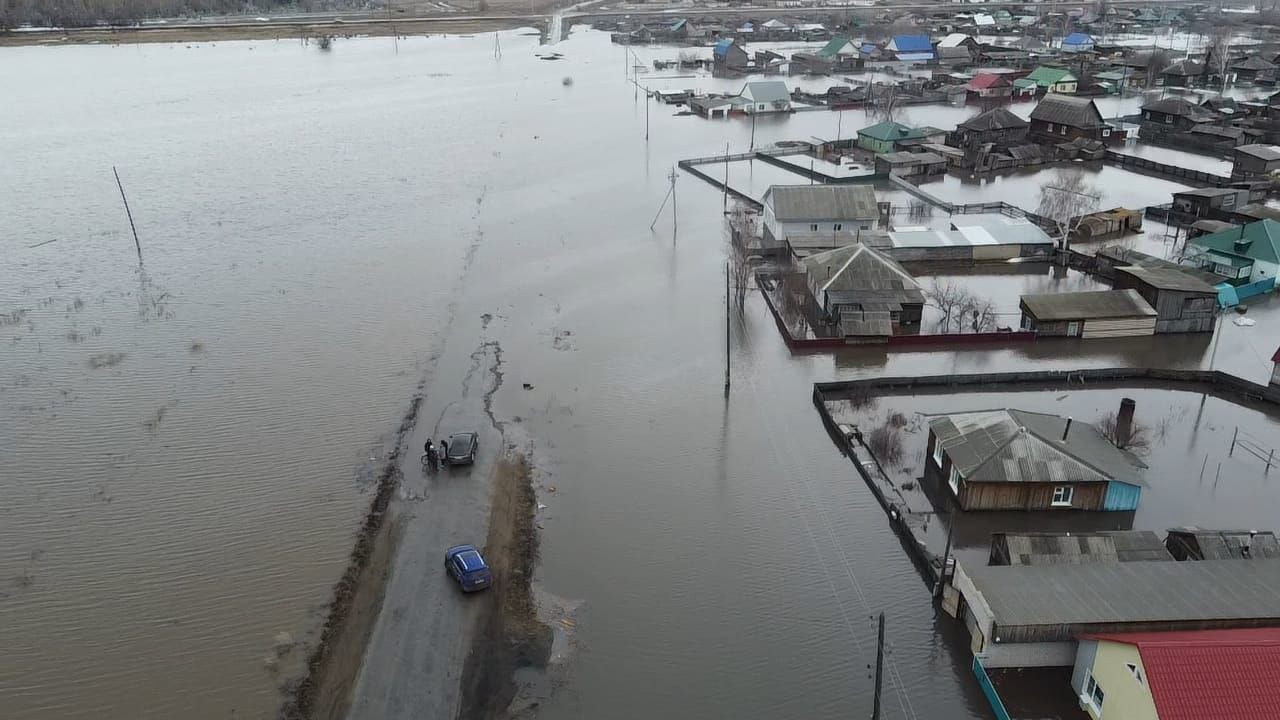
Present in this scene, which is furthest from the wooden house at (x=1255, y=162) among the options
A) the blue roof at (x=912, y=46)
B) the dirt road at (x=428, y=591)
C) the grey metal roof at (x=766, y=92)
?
the blue roof at (x=912, y=46)

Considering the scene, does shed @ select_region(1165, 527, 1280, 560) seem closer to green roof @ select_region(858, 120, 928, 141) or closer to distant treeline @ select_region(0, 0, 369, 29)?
green roof @ select_region(858, 120, 928, 141)

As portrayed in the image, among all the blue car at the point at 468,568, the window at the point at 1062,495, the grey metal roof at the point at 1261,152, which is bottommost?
the blue car at the point at 468,568

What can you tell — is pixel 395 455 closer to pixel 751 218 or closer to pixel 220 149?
pixel 751 218

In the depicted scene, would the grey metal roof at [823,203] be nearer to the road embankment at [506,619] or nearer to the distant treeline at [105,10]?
the road embankment at [506,619]

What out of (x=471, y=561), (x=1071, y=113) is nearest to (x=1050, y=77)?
(x=1071, y=113)

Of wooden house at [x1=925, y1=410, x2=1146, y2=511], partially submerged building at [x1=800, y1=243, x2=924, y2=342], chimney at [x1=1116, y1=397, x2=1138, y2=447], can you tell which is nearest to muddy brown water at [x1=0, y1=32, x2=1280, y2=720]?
partially submerged building at [x1=800, y1=243, x2=924, y2=342]

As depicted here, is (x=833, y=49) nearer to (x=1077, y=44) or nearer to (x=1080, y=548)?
(x=1077, y=44)

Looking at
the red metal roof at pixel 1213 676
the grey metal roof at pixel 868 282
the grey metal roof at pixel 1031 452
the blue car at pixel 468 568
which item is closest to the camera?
the red metal roof at pixel 1213 676
